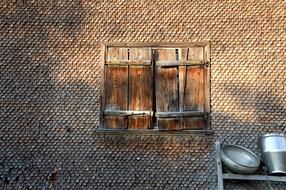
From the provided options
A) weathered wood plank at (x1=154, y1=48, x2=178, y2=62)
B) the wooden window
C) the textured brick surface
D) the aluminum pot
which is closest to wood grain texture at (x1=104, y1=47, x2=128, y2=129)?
the wooden window

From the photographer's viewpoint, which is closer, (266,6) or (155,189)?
(155,189)

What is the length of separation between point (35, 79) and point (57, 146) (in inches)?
54.4

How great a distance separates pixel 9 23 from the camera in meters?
9.15

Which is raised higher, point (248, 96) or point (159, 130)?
point (248, 96)

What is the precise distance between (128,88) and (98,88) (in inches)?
22.7

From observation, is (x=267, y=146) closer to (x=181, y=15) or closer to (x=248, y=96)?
(x=248, y=96)

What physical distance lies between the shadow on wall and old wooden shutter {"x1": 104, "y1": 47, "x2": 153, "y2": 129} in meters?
0.35

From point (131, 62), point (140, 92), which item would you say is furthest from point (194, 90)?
point (131, 62)

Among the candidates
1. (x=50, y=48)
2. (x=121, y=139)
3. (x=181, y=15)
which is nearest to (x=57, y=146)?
(x=121, y=139)

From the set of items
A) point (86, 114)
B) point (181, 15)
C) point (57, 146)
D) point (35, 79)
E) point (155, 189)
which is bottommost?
point (155, 189)

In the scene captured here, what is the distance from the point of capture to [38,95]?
29.1 feet

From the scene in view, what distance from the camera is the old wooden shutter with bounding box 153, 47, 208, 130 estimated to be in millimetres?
8695

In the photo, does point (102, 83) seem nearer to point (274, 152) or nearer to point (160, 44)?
point (160, 44)

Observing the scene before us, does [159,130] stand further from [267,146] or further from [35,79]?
[35,79]
